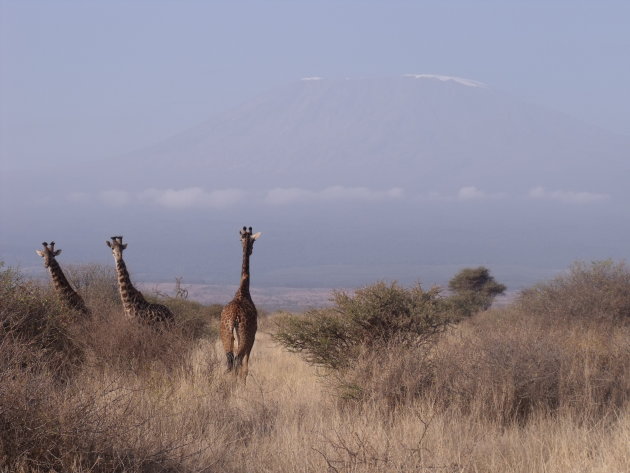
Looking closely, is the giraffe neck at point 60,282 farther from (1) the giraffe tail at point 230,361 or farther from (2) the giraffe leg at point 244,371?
(2) the giraffe leg at point 244,371

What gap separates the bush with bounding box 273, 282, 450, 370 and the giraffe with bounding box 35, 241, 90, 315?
2724 mm

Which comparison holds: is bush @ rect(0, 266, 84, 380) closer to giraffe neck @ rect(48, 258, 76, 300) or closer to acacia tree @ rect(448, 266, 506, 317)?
giraffe neck @ rect(48, 258, 76, 300)

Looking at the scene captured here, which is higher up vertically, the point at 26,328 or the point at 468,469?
the point at 26,328

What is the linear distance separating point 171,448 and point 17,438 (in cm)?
101

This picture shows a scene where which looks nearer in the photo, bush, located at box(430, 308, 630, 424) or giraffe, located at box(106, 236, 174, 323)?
bush, located at box(430, 308, 630, 424)

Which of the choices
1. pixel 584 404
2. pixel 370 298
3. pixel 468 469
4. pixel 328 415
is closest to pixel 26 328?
pixel 328 415

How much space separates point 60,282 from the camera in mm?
12820

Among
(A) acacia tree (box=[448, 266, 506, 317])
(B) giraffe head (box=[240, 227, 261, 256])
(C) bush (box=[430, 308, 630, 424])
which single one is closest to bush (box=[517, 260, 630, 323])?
(B) giraffe head (box=[240, 227, 261, 256])

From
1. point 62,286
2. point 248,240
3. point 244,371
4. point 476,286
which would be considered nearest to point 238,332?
point 244,371

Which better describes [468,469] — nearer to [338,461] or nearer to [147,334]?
[338,461]

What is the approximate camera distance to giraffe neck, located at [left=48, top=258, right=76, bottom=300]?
40.4ft

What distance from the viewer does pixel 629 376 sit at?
10.4 metres

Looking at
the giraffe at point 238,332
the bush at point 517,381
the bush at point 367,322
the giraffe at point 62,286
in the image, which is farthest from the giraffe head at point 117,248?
the bush at point 517,381

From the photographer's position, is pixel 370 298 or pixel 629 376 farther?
pixel 370 298
